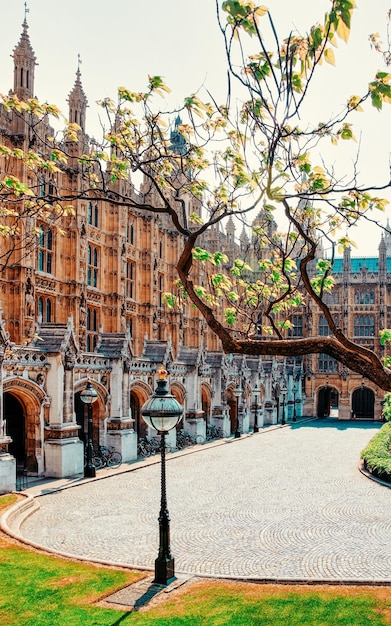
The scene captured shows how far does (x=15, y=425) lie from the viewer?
26078 mm

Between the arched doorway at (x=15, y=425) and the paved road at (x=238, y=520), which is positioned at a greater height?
the arched doorway at (x=15, y=425)

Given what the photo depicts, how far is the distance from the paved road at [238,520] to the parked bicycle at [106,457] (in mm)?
1535

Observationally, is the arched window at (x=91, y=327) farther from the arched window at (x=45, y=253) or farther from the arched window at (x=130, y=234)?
the arched window at (x=130, y=234)

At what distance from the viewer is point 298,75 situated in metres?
8.22

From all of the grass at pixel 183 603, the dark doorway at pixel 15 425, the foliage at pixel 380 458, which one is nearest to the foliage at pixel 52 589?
the grass at pixel 183 603

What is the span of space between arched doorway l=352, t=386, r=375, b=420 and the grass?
56451 mm

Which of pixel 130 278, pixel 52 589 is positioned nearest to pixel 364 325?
pixel 130 278

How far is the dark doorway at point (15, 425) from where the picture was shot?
2572 cm

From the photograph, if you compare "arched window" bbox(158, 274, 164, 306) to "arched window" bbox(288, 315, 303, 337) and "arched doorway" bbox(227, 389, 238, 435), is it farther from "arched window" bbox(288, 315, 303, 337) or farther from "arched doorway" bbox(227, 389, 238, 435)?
"arched window" bbox(288, 315, 303, 337)

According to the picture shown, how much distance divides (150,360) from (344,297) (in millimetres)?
38120

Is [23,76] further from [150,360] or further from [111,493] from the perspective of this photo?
[111,493]

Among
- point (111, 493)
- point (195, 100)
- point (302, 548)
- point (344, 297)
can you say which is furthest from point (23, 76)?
point (344, 297)

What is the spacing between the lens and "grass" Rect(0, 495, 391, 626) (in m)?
9.53

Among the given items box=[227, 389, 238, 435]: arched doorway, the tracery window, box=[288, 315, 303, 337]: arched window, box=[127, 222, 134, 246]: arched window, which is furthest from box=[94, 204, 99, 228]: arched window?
the tracery window
